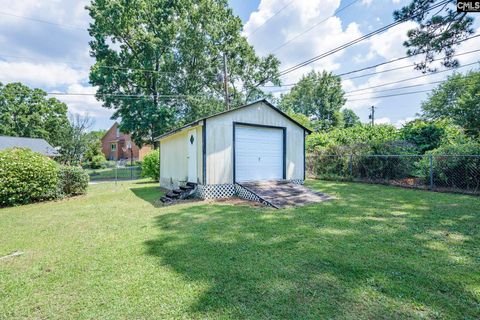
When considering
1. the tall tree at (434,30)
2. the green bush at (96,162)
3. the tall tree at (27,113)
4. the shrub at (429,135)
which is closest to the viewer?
the tall tree at (434,30)

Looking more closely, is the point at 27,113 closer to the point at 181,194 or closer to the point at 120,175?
the point at 120,175

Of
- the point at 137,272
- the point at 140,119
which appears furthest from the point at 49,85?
the point at 137,272

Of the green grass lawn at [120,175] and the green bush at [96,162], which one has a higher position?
the green bush at [96,162]

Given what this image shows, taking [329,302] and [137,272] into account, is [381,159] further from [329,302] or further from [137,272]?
[137,272]

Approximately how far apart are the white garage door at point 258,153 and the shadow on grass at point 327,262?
320cm

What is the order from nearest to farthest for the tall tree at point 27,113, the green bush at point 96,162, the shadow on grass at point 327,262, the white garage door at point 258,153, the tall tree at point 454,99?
the shadow on grass at point 327,262 < the white garage door at point 258,153 < the tall tree at point 454,99 < the green bush at point 96,162 < the tall tree at point 27,113

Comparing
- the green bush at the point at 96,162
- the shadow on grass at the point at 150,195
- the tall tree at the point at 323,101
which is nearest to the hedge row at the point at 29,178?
the shadow on grass at the point at 150,195

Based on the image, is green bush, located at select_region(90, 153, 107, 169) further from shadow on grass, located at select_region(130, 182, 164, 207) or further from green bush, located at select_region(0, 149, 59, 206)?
green bush, located at select_region(0, 149, 59, 206)

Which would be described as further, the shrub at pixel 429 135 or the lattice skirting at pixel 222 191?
the shrub at pixel 429 135

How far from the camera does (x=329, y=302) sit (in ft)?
7.71

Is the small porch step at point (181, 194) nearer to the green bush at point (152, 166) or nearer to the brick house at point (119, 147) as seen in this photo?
the green bush at point (152, 166)

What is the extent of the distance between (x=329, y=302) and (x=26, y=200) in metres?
10.2

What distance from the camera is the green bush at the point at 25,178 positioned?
7.93 metres

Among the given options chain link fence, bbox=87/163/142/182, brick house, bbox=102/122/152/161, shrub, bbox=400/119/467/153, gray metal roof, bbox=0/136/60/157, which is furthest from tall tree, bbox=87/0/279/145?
shrub, bbox=400/119/467/153
